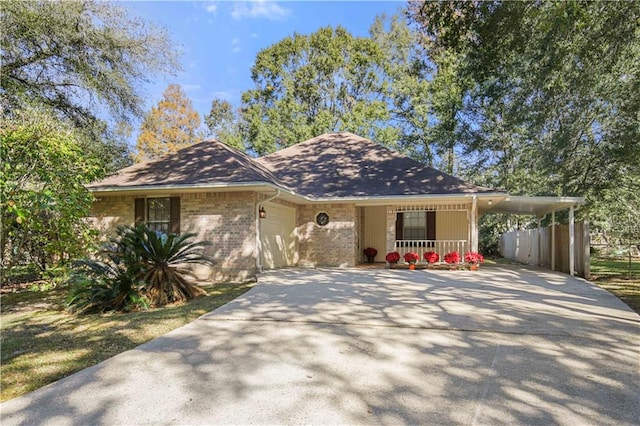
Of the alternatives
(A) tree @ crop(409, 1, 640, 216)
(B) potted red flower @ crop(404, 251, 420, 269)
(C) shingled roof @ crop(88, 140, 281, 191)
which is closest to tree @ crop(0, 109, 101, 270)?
(C) shingled roof @ crop(88, 140, 281, 191)

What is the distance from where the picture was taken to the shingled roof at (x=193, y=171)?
10.3m

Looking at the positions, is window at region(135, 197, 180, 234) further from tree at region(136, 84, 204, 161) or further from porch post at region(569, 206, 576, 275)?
tree at region(136, 84, 204, 161)

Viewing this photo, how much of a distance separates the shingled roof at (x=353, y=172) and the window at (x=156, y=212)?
13.0ft

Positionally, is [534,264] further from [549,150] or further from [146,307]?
[146,307]

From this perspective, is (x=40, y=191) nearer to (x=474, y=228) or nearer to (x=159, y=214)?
(x=159, y=214)

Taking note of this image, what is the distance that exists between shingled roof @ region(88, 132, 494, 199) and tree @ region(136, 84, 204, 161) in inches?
589

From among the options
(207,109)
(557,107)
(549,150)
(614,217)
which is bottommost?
(614,217)

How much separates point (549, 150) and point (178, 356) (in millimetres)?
13614

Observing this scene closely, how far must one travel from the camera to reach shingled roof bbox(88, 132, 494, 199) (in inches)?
423

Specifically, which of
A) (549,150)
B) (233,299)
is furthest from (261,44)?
(233,299)

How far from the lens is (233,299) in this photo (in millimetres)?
7266

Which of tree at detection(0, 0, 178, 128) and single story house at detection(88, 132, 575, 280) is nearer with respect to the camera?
tree at detection(0, 0, 178, 128)

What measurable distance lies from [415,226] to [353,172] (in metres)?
3.12

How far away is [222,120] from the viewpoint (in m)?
32.5
